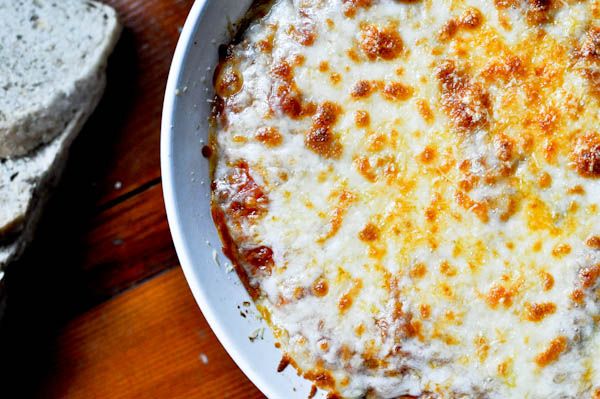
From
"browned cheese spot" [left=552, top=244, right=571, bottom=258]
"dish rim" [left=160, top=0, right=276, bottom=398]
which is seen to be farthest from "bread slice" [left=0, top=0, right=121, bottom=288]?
"browned cheese spot" [left=552, top=244, right=571, bottom=258]

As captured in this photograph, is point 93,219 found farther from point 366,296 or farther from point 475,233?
point 475,233

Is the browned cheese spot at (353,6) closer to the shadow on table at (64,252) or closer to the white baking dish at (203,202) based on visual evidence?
the white baking dish at (203,202)

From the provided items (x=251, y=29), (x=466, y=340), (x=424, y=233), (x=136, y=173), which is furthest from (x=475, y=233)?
(x=136, y=173)

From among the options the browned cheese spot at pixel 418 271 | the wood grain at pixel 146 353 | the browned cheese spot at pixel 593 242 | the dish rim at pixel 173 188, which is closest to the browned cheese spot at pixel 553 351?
the browned cheese spot at pixel 593 242

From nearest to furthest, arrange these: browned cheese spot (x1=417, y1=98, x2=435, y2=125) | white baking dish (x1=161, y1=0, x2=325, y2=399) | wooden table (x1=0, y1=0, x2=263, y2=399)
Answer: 1. browned cheese spot (x1=417, y1=98, x2=435, y2=125)
2. white baking dish (x1=161, y1=0, x2=325, y2=399)
3. wooden table (x1=0, y1=0, x2=263, y2=399)

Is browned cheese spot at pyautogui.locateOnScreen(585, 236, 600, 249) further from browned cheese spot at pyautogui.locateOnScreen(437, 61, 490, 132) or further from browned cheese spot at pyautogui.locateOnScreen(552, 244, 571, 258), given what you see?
browned cheese spot at pyautogui.locateOnScreen(437, 61, 490, 132)
